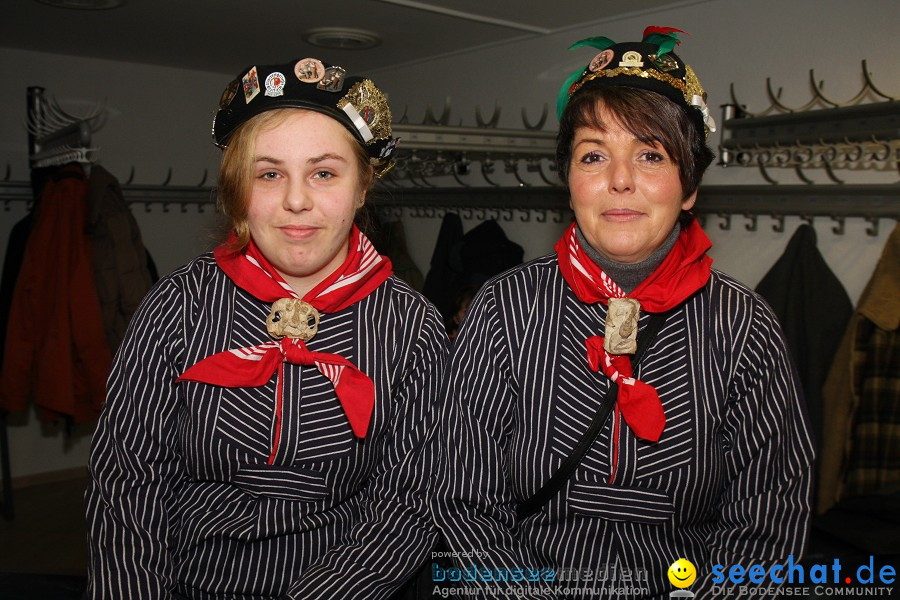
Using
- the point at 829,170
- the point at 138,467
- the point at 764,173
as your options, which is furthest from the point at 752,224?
the point at 138,467

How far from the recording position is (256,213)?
135cm

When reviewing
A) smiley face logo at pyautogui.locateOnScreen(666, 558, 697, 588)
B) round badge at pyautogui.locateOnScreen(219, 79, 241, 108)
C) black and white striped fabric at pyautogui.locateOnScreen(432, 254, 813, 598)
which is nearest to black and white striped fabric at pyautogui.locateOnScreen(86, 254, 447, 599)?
black and white striped fabric at pyautogui.locateOnScreen(432, 254, 813, 598)

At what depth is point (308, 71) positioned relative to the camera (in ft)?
4.42

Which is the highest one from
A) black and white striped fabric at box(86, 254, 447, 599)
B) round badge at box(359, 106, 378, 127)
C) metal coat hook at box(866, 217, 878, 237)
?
round badge at box(359, 106, 378, 127)

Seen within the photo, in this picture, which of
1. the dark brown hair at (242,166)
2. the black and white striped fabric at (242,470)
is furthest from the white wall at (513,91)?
the black and white striped fabric at (242,470)

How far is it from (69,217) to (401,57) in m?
1.96

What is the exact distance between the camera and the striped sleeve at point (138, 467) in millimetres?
1276

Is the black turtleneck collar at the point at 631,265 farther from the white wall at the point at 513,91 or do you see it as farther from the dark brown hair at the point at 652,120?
the white wall at the point at 513,91

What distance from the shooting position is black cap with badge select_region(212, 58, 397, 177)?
1.33 meters

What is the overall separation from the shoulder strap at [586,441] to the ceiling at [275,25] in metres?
2.03

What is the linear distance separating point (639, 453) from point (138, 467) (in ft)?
2.93

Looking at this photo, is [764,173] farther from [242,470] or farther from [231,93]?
[242,470]

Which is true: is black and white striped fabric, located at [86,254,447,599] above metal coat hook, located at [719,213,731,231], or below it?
below

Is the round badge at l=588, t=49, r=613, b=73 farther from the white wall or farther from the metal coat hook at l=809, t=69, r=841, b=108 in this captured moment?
the metal coat hook at l=809, t=69, r=841, b=108
